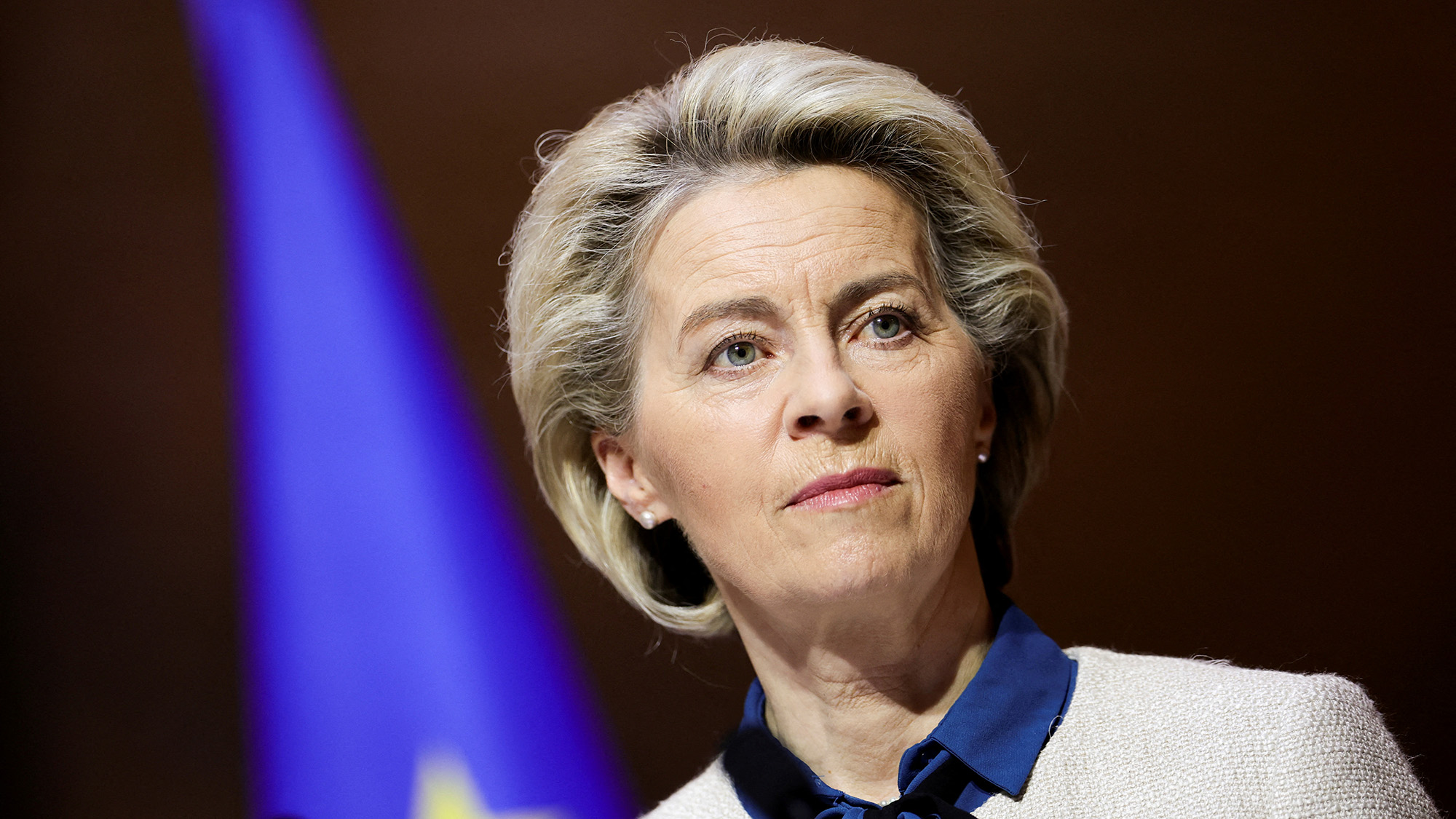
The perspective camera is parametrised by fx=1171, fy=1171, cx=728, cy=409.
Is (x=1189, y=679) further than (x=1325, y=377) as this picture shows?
No

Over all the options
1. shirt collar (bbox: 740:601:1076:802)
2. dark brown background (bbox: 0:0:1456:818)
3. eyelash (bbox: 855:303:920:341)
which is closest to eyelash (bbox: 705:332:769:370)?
eyelash (bbox: 855:303:920:341)

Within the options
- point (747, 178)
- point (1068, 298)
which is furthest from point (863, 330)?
point (1068, 298)

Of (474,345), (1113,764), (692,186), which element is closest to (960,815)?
(1113,764)

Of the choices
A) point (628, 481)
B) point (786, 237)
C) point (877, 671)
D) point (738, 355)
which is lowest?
point (877, 671)

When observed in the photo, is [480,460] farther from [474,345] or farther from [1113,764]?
[1113,764]

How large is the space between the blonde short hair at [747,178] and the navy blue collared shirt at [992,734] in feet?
0.83

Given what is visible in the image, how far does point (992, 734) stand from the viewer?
1.31m

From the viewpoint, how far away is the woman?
1.25 m

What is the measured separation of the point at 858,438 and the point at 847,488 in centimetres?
6

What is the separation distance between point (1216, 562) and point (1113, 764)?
1.09 meters

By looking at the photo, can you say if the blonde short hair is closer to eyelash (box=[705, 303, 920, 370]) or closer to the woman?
the woman

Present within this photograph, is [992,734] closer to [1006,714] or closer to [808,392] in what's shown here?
[1006,714]

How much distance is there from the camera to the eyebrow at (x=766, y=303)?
4.40ft

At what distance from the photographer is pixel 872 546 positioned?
1.25m
